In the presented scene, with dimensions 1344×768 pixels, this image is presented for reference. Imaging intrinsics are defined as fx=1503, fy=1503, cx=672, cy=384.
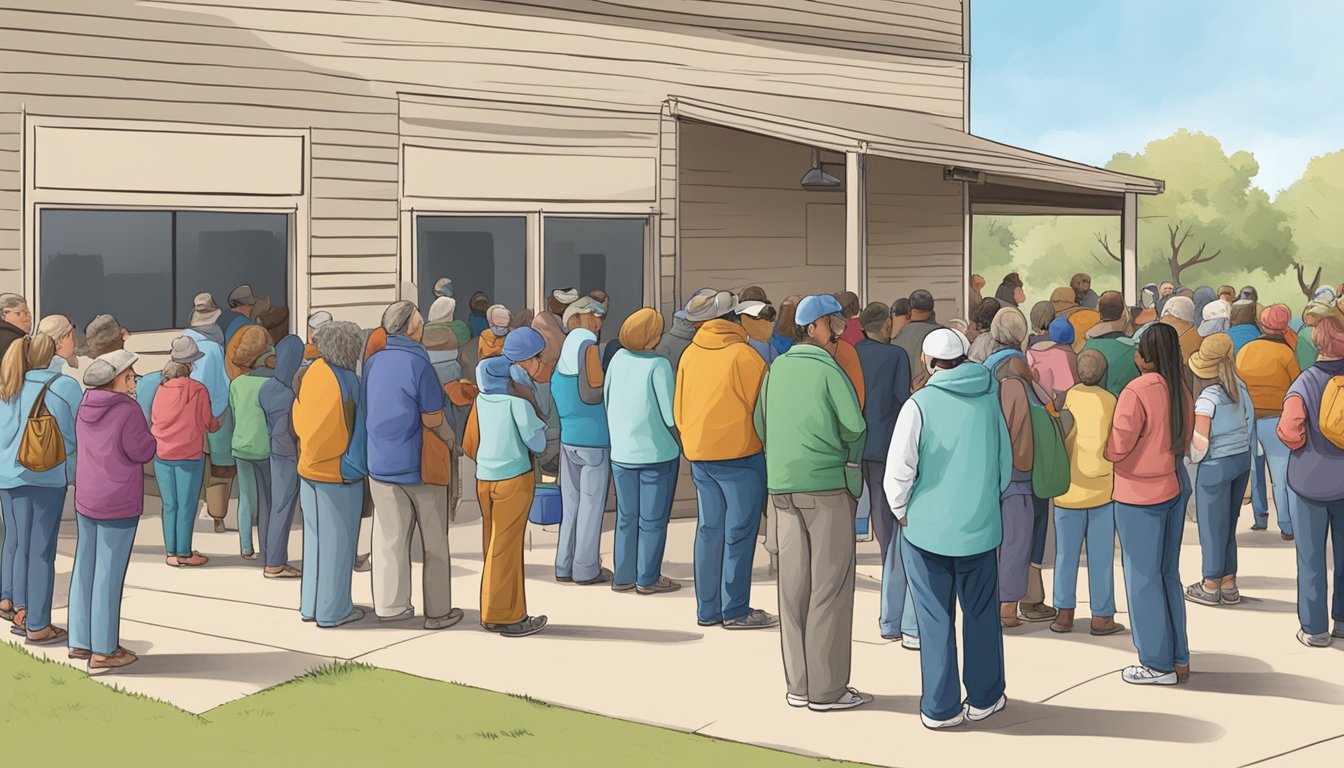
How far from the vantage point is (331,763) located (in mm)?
6641

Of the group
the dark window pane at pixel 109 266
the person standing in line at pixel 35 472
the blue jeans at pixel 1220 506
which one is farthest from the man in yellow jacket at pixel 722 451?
the dark window pane at pixel 109 266

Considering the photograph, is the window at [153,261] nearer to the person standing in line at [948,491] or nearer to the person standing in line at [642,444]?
the person standing in line at [642,444]

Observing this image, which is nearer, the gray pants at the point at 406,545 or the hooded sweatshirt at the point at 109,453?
the hooded sweatshirt at the point at 109,453

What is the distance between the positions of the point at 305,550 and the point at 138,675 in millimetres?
1450

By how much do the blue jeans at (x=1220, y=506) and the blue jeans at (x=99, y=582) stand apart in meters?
6.26

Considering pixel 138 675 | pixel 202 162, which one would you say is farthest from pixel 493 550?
pixel 202 162

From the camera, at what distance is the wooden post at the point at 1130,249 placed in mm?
15391

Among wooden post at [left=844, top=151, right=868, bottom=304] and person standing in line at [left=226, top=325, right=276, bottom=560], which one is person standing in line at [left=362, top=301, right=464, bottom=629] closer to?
person standing in line at [left=226, top=325, right=276, bottom=560]

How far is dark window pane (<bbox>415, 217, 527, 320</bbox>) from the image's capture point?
1451 centimetres

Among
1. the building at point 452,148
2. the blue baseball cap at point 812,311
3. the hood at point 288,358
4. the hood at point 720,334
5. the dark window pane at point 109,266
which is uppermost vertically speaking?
the building at point 452,148

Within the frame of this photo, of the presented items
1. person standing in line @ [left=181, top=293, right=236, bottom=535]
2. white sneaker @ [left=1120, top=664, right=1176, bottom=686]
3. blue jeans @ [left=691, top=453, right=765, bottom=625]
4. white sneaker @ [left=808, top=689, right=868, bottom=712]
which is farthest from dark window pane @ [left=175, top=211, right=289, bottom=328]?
white sneaker @ [left=1120, top=664, right=1176, bottom=686]

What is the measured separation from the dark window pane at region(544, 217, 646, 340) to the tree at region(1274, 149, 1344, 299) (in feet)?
315

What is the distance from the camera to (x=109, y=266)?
42.4 ft

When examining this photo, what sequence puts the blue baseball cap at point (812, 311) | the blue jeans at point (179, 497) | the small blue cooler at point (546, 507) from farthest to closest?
1. the blue jeans at point (179, 497)
2. the small blue cooler at point (546, 507)
3. the blue baseball cap at point (812, 311)
